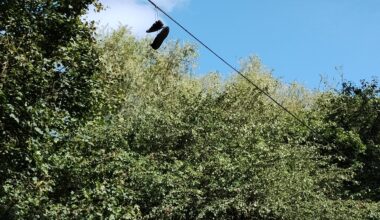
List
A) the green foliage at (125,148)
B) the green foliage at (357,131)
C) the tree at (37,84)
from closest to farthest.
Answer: the tree at (37,84) < the green foliage at (125,148) < the green foliage at (357,131)

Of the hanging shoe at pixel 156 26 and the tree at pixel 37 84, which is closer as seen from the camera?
the tree at pixel 37 84

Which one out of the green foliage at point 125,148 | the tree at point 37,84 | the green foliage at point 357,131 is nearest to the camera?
the tree at point 37,84

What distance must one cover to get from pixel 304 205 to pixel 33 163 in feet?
27.5

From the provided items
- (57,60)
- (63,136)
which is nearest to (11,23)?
(57,60)

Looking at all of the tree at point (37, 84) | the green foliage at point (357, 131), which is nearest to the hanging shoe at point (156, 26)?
the tree at point (37, 84)

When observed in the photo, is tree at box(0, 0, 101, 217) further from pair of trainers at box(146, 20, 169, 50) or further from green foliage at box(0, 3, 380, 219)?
pair of trainers at box(146, 20, 169, 50)

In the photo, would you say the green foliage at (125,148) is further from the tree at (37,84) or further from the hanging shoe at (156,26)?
the hanging shoe at (156,26)

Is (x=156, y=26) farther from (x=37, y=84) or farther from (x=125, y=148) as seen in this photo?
(x=125, y=148)

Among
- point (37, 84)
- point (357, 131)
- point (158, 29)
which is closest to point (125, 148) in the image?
point (37, 84)

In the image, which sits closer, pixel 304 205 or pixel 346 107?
pixel 304 205

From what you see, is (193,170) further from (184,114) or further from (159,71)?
(159,71)

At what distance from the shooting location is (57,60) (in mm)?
9453

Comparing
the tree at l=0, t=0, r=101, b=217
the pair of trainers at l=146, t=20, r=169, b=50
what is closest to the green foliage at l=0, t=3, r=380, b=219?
the tree at l=0, t=0, r=101, b=217

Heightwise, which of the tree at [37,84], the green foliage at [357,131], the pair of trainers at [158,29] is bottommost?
the tree at [37,84]
